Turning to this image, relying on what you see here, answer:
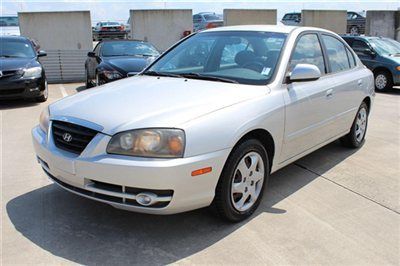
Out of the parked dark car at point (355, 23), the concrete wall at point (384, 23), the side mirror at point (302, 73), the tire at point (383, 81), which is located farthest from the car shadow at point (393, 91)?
the parked dark car at point (355, 23)

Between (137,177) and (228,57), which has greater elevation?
(228,57)

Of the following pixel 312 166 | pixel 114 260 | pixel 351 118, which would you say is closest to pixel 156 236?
pixel 114 260

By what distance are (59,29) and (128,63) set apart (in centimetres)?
686

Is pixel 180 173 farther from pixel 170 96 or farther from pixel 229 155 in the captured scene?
pixel 170 96

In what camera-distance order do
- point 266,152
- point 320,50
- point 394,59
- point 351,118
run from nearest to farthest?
point 266,152, point 320,50, point 351,118, point 394,59

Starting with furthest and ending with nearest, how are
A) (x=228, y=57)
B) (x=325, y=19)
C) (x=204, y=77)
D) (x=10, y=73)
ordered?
1. (x=325, y=19)
2. (x=10, y=73)
3. (x=228, y=57)
4. (x=204, y=77)

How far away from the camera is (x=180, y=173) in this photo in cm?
289

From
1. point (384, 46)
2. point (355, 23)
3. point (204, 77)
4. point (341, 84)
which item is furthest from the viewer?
point (355, 23)

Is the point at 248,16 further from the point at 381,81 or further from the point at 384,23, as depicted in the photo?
the point at 384,23

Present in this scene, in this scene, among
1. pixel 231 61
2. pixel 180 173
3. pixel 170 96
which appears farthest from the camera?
pixel 231 61

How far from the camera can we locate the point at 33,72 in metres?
8.75

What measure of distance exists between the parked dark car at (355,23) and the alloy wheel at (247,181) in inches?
959

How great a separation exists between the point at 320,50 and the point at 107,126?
282 cm

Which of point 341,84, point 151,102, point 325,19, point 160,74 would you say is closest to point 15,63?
point 160,74
